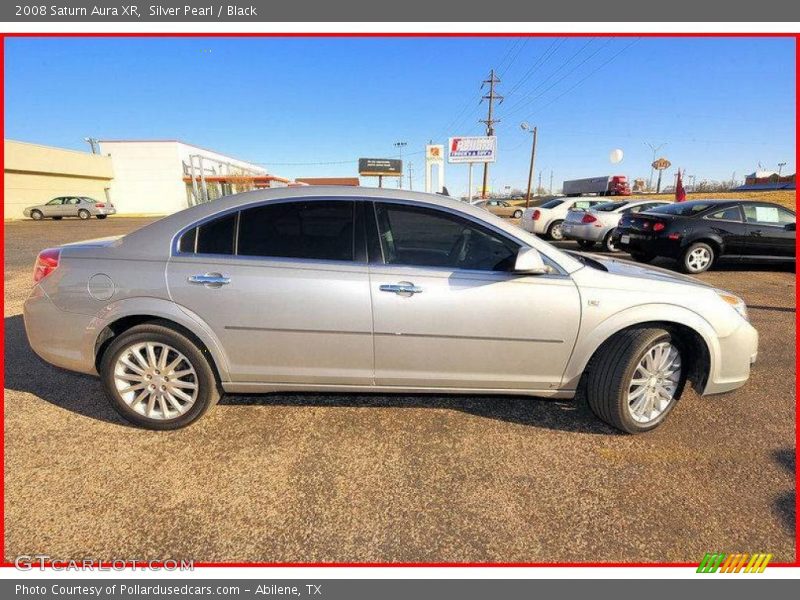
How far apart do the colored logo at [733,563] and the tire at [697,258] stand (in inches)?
287

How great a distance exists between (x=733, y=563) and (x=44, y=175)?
4158cm

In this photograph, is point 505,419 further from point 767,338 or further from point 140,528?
point 767,338

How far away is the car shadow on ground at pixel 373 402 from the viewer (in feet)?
9.56

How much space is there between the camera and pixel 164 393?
2.67 meters

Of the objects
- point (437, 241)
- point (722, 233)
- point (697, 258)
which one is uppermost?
point (437, 241)

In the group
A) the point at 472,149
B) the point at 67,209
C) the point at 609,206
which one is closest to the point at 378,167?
the point at 472,149

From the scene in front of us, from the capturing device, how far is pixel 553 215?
12750 millimetres

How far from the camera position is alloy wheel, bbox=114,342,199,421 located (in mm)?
2623

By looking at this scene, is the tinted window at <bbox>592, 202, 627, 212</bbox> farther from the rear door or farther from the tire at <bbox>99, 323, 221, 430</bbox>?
the tire at <bbox>99, 323, 221, 430</bbox>

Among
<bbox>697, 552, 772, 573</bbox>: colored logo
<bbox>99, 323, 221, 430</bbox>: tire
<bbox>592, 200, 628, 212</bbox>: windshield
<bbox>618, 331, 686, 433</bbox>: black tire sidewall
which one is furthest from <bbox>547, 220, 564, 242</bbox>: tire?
<bbox>99, 323, 221, 430</bbox>: tire

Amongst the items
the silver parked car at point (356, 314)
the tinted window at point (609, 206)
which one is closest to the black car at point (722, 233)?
the tinted window at point (609, 206)

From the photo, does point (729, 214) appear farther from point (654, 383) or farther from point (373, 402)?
point (373, 402)

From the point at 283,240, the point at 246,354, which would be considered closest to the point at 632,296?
the point at 283,240

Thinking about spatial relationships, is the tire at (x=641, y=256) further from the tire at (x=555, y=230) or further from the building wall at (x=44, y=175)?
the building wall at (x=44, y=175)
